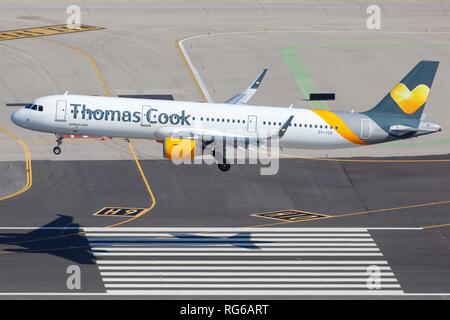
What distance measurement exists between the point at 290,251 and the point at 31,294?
22281 millimetres

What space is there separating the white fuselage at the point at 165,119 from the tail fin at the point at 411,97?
5.22m

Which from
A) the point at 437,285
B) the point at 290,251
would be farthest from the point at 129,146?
the point at 437,285

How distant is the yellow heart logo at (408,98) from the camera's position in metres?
113

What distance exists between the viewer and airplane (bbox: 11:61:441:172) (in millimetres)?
109875

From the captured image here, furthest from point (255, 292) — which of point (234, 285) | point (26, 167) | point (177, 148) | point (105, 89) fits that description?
point (105, 89)

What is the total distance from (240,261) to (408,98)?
848 inches

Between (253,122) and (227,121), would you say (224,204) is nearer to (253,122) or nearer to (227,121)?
(227,121)

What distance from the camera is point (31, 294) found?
321 ft

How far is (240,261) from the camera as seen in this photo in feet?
346

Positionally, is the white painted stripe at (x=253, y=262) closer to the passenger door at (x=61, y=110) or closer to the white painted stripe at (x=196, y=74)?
the passenger door at (x=61, y=110)

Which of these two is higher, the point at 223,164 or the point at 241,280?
the point at 223,164

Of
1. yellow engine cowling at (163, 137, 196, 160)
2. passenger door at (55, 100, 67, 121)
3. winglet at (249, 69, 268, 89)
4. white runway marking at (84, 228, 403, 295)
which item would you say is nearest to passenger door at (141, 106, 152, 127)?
yellow engine cowling at (163, 137, 196, 160)
